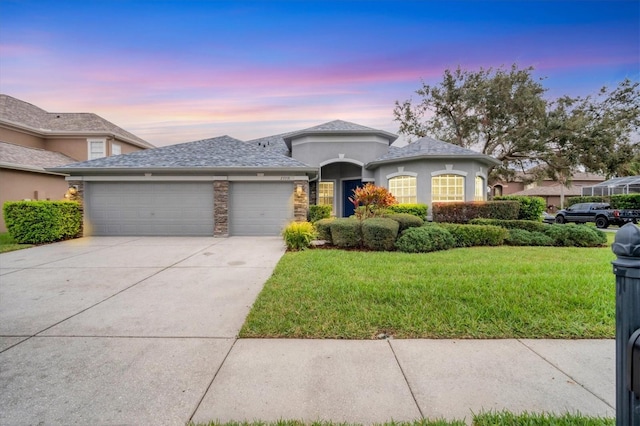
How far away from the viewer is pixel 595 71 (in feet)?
52.1

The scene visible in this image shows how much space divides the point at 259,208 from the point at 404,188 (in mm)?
7667

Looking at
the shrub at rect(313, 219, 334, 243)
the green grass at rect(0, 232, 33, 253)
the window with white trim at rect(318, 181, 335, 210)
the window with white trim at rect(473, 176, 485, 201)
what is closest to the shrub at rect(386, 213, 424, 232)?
the shrub at rect(313, 219, 334, 243)

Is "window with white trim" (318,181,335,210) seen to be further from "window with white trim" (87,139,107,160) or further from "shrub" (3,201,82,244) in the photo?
"window with white trim" (87,139,107,160)

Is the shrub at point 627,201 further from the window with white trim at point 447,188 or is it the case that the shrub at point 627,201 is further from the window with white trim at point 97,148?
the window with white trim at point 97,148

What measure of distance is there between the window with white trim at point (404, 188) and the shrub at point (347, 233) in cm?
693

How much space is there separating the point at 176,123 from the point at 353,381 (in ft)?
71.7

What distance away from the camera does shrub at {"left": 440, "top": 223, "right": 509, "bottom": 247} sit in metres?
9.48

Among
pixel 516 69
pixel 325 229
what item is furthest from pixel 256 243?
pixel 516 69

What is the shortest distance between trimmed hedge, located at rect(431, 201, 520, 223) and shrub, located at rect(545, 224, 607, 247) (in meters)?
2.87

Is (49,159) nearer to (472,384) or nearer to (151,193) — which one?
(151,193)

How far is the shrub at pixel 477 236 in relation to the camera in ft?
31.1

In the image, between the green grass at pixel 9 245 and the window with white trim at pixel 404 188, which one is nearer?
the green grass at pixel 9 245

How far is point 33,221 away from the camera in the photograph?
1031 cm

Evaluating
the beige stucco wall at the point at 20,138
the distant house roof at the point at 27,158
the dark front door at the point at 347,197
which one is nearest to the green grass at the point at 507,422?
the dark front door at the point at 347,197
